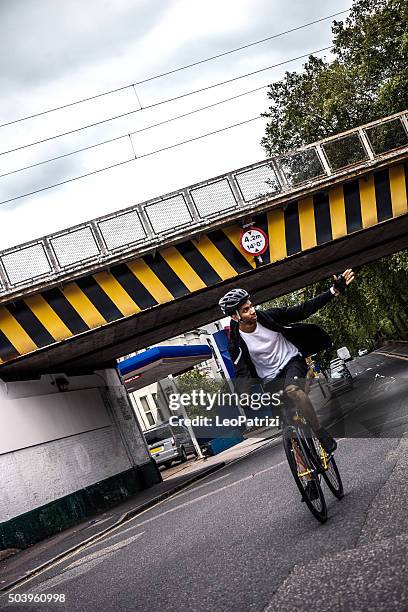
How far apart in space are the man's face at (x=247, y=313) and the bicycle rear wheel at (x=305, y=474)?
0.95 metres

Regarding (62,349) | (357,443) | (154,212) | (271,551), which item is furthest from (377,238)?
(271,551)

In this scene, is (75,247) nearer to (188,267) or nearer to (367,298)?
(188,267)

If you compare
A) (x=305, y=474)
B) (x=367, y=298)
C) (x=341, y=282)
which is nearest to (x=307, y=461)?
(x=305, y=474)

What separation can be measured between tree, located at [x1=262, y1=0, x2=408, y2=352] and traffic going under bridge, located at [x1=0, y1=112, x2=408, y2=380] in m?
11.3

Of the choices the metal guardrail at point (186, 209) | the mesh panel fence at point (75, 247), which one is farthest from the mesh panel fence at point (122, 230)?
the mesh panel fence at point (75, 247)

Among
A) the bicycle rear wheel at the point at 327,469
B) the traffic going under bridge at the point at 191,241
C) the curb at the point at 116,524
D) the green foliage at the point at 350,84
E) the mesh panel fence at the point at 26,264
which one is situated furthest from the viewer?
the green foliage at the point at 350,84

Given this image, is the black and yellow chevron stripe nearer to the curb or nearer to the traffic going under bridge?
the traffic going under bridge

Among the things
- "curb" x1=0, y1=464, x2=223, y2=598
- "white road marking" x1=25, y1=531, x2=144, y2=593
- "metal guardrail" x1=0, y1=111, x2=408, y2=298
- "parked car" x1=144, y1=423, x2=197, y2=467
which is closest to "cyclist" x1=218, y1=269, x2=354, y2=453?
"white road marking" x1=25, y1=531, x2=144, y2=593

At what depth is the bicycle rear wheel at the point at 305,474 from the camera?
6.08m

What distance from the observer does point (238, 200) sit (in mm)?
16375

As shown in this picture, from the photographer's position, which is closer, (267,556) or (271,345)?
(267,556)

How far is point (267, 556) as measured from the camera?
216 inches

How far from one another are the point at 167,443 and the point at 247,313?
26.4 meters

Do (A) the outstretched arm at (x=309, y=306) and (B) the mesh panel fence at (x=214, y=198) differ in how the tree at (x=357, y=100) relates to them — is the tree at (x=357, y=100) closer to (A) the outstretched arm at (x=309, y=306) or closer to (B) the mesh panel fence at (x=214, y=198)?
(B) the mesh panel fence at (x=214, y=198)
